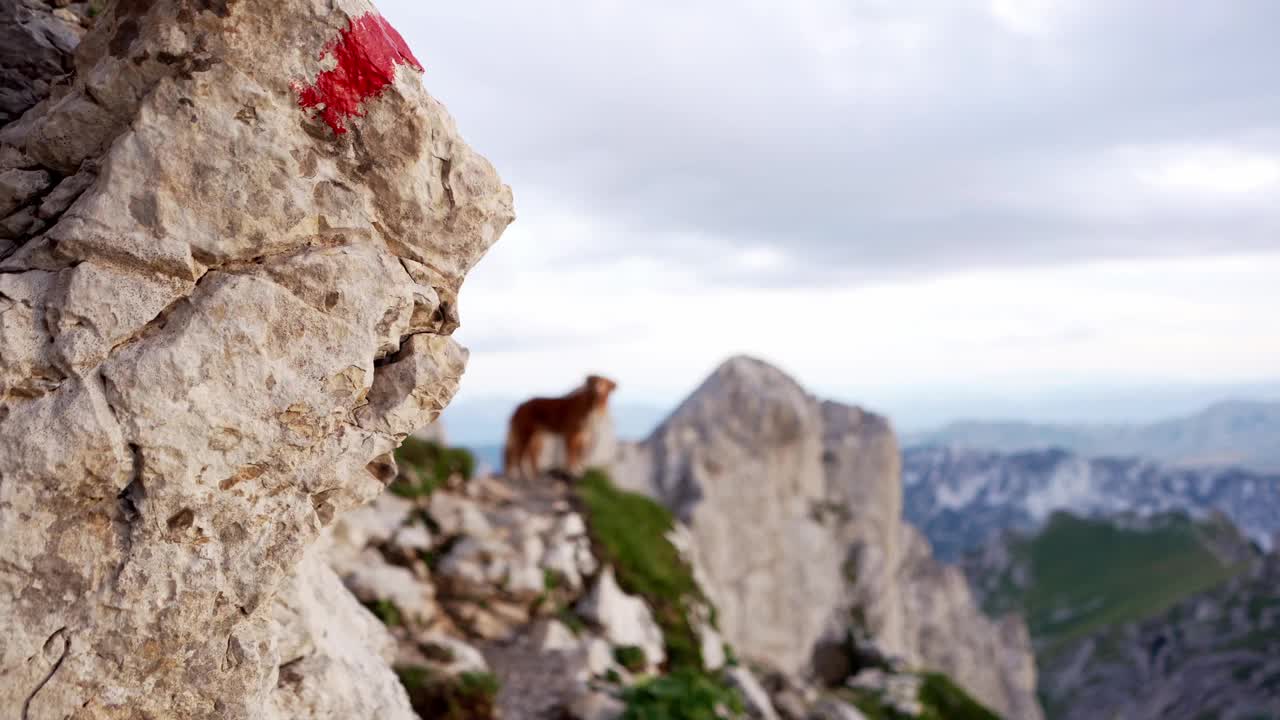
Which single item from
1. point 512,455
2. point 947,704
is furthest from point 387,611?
point 947,704

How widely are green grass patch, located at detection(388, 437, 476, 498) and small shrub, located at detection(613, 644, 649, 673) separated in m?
4.66

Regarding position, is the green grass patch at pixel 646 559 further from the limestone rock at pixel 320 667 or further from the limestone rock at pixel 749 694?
the limestone rock at pixel 320 667

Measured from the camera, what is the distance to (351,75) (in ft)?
15.6

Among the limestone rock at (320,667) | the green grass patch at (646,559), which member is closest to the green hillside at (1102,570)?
the green grass patch at (646,559)

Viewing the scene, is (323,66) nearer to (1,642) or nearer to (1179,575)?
(1,642)

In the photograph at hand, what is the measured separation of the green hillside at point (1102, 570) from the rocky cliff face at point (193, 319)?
15521 cm

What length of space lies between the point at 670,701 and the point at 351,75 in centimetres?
929

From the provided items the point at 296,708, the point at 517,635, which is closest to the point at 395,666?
the point at 517,635

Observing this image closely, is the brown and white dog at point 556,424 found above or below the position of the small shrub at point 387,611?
above

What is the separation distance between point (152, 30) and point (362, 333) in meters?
1.94

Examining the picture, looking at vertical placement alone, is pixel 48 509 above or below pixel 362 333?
below

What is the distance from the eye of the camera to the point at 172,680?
4641 mm

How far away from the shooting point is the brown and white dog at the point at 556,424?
1964cm

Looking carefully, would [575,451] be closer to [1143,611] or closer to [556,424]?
[556,424]
